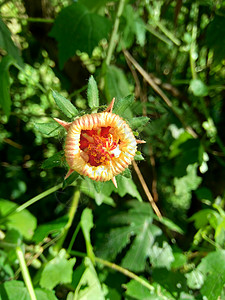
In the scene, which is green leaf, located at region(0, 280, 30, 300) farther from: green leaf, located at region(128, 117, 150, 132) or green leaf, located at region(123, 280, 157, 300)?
green leaf, located at region(128, 117, 150, 132)

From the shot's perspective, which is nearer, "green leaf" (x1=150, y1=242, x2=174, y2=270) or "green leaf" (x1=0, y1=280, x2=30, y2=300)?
"green leaf" (x1=0, y1=280, x2=30, y2=300)

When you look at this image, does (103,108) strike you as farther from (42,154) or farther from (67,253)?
(42,154)

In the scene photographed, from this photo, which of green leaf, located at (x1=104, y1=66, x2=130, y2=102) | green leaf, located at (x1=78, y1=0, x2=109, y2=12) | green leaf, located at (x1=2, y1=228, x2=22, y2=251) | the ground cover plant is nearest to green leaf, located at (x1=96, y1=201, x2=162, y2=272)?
the ground cover plant

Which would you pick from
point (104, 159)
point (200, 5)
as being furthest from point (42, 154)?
point (200, 5)

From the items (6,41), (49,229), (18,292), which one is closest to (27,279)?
(18,292)

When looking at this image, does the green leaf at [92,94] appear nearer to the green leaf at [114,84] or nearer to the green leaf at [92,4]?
the green leaf at [114,84]

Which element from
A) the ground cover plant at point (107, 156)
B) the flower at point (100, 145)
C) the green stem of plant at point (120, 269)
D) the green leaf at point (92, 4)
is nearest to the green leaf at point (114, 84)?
the ground cover plant at point (107, 156)

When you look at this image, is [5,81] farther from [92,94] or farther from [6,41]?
[92,94]
